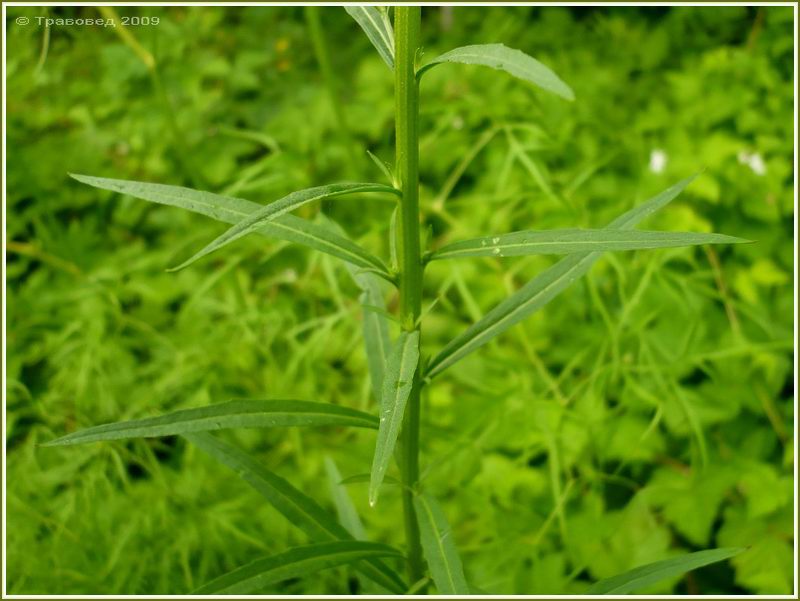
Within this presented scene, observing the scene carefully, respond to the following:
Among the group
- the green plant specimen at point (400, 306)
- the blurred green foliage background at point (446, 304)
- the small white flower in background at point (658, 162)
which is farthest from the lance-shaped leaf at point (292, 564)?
the small white flower in background at point (658, 162)

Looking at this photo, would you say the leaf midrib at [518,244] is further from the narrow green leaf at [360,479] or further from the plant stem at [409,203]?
the narrow green leaf at [360,479]

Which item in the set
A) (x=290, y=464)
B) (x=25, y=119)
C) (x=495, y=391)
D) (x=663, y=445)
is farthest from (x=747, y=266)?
(x=25, y=119)

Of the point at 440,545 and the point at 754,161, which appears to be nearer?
the point at 440,545

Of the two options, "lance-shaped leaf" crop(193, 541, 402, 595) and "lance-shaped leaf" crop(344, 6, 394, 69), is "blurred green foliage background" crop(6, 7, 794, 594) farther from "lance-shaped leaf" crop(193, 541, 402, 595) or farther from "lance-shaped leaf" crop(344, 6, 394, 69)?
"lance-shaped leaf" crop(344, 6, 394, 69)

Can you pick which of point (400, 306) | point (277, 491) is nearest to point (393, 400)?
point (400, 306)

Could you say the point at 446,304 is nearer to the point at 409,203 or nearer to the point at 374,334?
the point at 374,334
